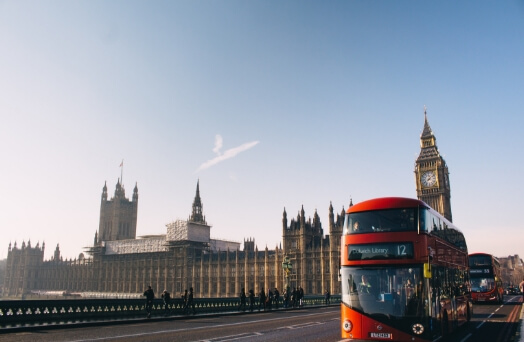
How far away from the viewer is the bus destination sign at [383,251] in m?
11.5

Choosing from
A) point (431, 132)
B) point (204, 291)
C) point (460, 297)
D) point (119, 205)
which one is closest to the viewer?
point (460, 297)

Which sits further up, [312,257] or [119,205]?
[119,205]

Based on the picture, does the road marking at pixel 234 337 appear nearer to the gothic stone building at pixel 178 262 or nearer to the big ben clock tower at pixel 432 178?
the gothic stone building at pixel 178 262

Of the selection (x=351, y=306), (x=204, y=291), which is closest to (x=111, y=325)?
(x=351, y=306)

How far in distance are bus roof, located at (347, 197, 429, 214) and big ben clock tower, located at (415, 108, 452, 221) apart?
286 ft

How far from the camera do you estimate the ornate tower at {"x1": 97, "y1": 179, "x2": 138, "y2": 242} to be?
542 ft

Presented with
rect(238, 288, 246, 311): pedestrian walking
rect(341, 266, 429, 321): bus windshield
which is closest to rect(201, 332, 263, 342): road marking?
rect(341, 266, 429, 321): bus windshield

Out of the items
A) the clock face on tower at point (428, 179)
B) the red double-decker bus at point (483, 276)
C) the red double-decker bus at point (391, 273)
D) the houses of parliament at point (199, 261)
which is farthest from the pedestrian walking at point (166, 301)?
the clock face on tower at point (428, 179)

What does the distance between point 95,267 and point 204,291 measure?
171 feet

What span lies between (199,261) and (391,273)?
310 feet

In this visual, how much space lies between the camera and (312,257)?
8119 centimetres

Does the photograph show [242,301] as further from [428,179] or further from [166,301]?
[428,179]

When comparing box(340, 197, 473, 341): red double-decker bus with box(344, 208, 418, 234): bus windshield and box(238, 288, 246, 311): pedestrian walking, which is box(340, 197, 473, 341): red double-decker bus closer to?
box(344, 208, 418, 234): bus windshield

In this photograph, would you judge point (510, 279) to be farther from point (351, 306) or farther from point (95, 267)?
point (351, 306)
